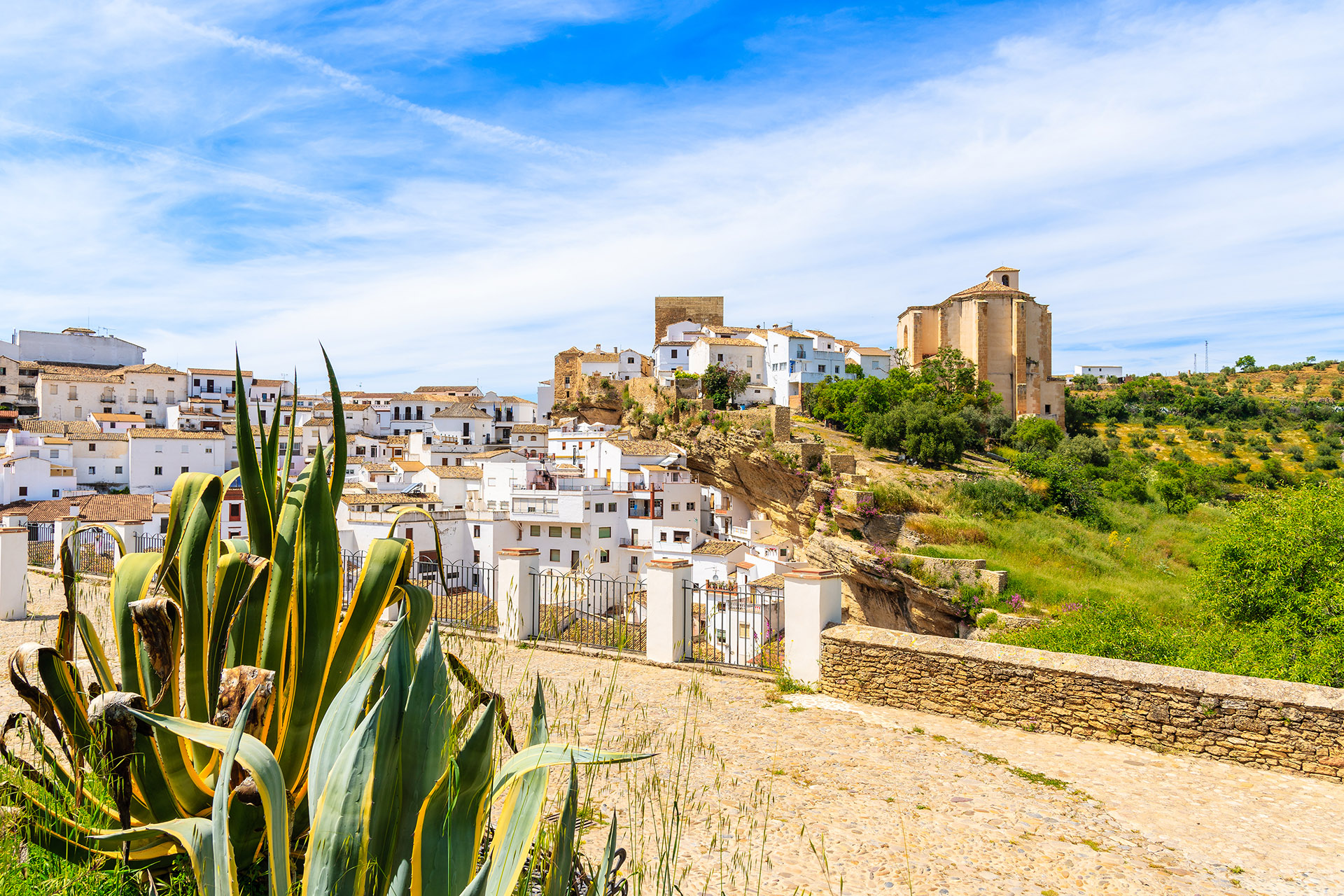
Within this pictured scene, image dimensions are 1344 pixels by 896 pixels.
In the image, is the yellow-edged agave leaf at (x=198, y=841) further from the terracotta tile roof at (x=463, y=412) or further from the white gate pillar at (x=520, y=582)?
the terracotta tile roof at (x=463, y=412)

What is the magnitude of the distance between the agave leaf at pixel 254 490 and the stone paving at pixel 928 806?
134cm

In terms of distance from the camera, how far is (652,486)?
1502 inches

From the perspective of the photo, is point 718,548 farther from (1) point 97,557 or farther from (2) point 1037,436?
(1) point 97,557

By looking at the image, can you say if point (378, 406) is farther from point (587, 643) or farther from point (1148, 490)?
point (587, 643)

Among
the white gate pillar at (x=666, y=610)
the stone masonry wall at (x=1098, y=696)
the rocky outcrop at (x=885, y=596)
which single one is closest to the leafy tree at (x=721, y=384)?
the rocky outcrop at (x=885, y=596)

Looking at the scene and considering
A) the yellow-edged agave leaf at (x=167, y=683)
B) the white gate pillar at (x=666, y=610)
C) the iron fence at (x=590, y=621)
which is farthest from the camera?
the iron fence at (x=590, y=621)

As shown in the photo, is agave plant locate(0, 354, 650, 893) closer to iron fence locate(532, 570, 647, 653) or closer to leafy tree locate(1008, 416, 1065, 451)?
iron fence locate(532, 570, 647, 653)

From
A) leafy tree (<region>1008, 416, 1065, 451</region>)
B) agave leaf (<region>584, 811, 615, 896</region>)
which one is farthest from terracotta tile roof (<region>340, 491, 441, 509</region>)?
leafy tree (<region>1008, 416, 1065, 451</region>)

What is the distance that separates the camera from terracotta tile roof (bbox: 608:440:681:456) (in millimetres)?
40750

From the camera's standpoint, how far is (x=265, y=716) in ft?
7.66

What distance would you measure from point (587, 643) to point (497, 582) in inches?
45.4

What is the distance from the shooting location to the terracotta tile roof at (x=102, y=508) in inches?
1041

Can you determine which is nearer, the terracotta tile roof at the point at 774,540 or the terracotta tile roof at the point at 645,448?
the terracotta tile roof at the point at 774,540

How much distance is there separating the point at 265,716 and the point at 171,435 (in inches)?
1840
